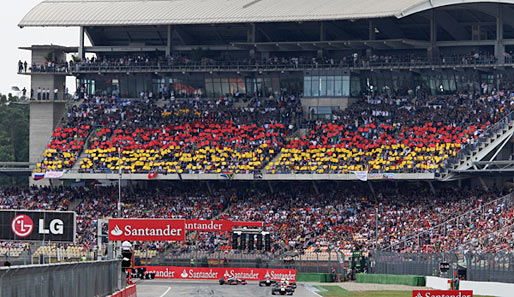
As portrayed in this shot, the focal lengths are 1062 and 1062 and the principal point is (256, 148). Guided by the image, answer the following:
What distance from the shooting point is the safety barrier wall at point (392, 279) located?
65188 millimetres

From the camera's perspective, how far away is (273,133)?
295 feet

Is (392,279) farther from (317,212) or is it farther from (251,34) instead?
(251,34)

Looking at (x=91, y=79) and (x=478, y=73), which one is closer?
(x=478, y=73)

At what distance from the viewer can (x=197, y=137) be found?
9144 cm

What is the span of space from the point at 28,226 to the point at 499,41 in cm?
6211

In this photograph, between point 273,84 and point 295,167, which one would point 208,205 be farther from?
point 273,84

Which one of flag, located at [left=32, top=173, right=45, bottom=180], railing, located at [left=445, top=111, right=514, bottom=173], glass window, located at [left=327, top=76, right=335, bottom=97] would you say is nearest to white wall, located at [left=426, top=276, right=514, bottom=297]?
railing, located at [left=445, top=111, right=514, bottom=173]

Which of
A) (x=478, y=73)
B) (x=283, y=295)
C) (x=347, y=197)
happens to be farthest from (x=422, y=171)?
(x=283, y=295)

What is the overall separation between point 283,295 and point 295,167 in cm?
2922

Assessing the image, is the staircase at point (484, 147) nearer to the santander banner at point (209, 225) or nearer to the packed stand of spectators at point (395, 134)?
the packed stand of spectators at point (395, 134)

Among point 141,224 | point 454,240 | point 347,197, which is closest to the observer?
point 141,224

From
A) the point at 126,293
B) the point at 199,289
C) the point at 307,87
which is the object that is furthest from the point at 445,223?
the point at 126,293

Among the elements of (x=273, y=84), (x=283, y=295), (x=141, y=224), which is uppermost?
(x=273, y=84)

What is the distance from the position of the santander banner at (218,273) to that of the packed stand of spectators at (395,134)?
A: 12.5m
